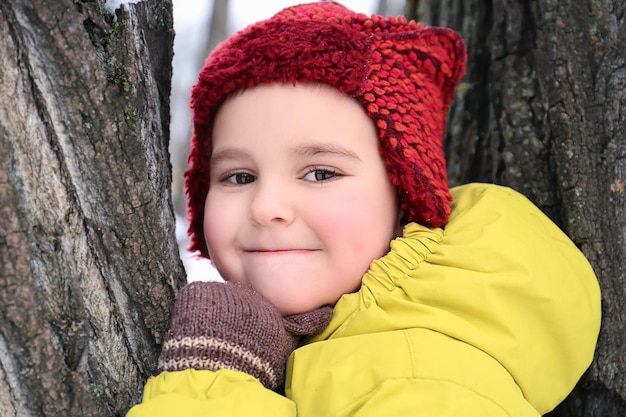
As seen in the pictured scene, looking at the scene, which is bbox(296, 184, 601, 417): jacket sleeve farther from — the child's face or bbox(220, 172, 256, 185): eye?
bbox(220, 172, 256, 185): eye

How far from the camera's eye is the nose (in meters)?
1.49

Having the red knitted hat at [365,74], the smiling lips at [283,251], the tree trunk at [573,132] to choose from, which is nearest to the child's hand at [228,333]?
the smiling lips at [283,251]

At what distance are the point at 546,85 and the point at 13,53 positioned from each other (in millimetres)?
1580

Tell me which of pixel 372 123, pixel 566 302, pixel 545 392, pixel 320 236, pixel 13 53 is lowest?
pixel 545 392

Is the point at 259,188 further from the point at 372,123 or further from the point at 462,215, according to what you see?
the point at 462,215

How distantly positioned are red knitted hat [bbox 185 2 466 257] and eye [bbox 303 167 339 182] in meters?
0.15

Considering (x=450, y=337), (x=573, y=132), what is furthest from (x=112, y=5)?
(x=573, y=132)

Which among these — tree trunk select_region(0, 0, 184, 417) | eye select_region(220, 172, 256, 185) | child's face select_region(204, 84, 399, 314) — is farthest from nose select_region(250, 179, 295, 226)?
tree trunk select_region(0, 0, 184, 417)

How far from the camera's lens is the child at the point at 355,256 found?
4.30 feet

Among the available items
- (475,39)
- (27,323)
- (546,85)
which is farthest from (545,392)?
(475,39)

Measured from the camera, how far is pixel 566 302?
1562 millimetres

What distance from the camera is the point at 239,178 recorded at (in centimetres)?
166

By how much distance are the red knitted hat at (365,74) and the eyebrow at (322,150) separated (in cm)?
12

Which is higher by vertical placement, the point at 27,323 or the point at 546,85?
the point at 546,85
